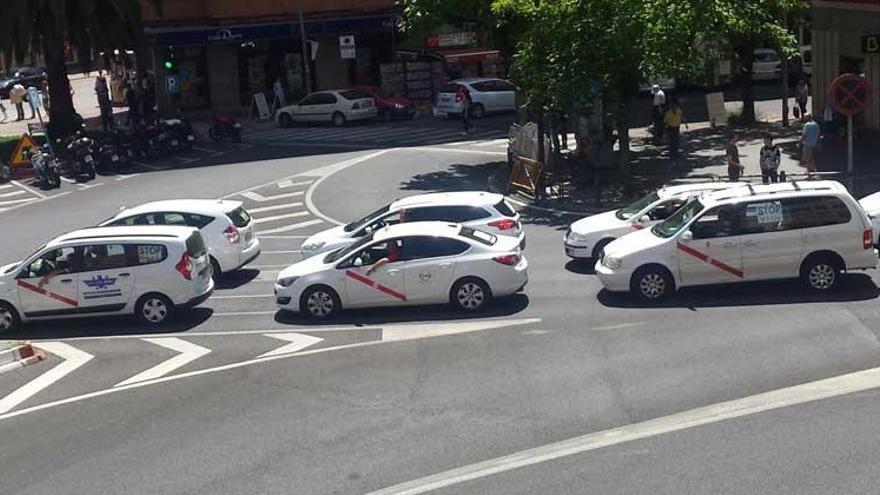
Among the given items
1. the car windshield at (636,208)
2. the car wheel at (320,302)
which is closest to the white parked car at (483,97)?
the car windshield at (636,208)

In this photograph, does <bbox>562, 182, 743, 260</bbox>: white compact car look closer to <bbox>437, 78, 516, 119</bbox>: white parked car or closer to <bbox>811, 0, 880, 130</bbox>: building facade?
<bbox>811, 0, 880, 130</bbox>: building facade

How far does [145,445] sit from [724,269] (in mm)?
9804

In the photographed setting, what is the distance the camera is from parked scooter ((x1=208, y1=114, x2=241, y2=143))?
47.0m

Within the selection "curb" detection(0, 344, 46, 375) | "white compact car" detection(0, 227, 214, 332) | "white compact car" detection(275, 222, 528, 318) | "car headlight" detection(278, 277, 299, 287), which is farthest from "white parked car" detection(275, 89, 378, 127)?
"curb" detection(0, 344, 46, 375)

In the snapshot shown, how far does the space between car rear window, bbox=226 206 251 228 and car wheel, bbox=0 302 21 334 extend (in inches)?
186

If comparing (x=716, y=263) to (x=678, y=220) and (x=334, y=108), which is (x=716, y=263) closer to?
(x=678, y=220)

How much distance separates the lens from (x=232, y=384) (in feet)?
57.0

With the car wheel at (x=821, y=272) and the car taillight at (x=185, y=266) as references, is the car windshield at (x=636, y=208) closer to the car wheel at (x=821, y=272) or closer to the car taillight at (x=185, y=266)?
the car wheel at (x=821, y=272)

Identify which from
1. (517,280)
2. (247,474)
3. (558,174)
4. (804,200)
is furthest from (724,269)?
(558,174)

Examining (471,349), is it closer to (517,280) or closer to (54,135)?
(517,280)

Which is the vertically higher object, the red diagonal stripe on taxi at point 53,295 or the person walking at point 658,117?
the person walking at point 658,117

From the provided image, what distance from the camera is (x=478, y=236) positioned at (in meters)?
21.1

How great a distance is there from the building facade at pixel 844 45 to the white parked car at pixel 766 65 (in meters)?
12.6

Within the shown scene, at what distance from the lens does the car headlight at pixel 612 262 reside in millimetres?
20156
